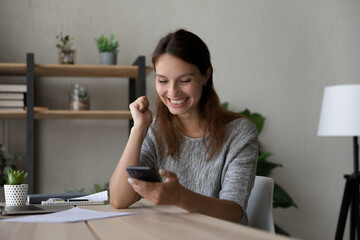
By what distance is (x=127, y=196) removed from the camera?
1.50 m

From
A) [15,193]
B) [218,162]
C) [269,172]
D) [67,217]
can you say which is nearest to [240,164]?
[218,162]

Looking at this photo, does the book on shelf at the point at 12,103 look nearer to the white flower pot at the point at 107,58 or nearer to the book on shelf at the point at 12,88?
the book on shelf at the point at 12,88

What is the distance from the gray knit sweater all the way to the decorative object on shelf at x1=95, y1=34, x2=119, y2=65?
60.2 inches

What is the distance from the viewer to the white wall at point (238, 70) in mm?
3510

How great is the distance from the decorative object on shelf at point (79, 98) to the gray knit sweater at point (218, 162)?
1.49m

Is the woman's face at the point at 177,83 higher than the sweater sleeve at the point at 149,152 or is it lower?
higher

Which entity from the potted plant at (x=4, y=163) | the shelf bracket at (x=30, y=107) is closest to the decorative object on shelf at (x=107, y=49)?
the shelf bracket at (x=30, y=107)

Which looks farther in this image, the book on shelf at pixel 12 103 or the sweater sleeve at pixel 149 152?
the book on shelf at pixel 12 103

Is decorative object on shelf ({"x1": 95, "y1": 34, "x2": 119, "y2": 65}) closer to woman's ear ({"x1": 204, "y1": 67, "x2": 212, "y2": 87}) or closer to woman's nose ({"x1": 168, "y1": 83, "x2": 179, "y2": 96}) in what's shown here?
woman's ear ({"x1": 204, "y1": 67, "x2": 212, "y2": 87})

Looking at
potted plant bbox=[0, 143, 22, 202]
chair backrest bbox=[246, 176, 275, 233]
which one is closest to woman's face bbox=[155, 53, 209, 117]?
chair backrest bbox=[246, 176, 275, 233]

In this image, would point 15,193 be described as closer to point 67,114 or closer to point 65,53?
point 67,114

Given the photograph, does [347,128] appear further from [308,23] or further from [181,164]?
[181,164]

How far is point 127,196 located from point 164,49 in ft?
1.72

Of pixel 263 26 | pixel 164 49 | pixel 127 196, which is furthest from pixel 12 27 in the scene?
pixel 127 196
